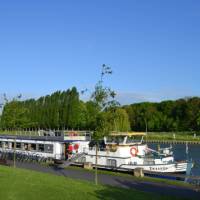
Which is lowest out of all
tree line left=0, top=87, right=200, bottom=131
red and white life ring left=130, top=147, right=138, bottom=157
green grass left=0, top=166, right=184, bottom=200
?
green grass left=0, top=166, right=184, bottom=200

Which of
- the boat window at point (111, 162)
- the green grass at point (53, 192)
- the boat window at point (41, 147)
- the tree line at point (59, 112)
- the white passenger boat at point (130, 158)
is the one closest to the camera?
the green grass at point (53, 192)

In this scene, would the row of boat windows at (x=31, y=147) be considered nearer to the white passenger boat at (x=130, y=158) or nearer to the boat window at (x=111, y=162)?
the white passenger boat at (x=130, y=158)

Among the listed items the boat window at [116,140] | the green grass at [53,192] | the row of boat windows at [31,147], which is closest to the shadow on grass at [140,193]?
the green grass at [53,192]

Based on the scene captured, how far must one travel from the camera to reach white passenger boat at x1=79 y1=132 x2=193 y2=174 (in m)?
33.8

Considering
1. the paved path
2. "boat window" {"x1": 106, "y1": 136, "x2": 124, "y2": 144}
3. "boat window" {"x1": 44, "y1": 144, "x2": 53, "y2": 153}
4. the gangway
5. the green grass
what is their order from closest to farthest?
1. the green grass
2. the paved path
3. "boat window" {"x1": 106, "y1": 136, "x2": 124, "y2": 144}
4. the gangway
5. "boat window" {"x1": 44, "y1": 144, "x2": 53, "y2": 153}

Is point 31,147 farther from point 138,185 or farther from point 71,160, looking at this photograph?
point 138,185

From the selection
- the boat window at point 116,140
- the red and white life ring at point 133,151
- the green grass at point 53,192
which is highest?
the boat window at point 116,140

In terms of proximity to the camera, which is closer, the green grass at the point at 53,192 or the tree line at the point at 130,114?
the green grass at the point at 53,192

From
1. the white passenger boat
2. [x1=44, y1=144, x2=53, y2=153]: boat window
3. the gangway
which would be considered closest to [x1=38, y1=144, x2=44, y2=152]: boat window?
[x1=44, y1=144, x2=53, y2=153]: boat window

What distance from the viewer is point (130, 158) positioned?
115 ft

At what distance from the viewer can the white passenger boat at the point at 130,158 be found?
33.8 meters

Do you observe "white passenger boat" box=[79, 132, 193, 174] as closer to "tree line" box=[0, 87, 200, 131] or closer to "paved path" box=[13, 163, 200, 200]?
"paved path" box=[13, 163, 200, 200]

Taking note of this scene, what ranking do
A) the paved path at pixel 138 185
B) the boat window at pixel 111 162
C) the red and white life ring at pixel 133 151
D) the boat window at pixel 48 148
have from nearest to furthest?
the paved path at pixel 138 185, the boat window at pixel 111 162, the red and white life ring at pixel 133 151, the boat window at pixel 48 148

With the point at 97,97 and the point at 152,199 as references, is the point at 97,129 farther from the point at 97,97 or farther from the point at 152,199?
the point at 152,199
